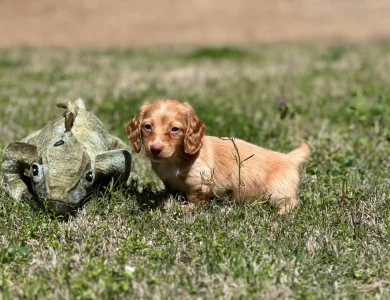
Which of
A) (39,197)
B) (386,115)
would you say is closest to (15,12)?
(386,115)

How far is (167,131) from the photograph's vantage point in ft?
14.7

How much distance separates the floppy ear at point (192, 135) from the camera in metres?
4.56

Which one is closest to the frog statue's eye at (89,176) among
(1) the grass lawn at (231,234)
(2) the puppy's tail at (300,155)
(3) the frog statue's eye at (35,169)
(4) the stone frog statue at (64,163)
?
(4) the stone frog statue at (64,163)

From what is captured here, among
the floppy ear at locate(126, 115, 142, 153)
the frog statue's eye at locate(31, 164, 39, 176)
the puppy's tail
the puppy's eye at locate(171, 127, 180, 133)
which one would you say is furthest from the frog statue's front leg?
the puppy's tail

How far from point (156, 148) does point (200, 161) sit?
51 centimetres

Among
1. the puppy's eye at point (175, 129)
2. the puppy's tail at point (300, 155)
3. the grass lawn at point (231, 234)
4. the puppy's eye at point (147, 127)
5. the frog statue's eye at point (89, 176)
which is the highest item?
the puppy's eye at point (147, 127)

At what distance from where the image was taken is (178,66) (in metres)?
13.5

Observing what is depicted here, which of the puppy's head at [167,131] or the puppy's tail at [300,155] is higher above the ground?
the puppy's head at [167,131]

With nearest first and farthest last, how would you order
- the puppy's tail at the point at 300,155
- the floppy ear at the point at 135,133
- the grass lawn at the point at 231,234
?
the grass lawn at the point at 231,234
the floppy ear at the point at 135,133
the puppy's tail at the point at 300,155

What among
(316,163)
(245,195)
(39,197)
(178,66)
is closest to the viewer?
(39,197)

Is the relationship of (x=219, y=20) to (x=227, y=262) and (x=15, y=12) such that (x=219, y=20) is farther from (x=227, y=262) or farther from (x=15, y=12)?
(x=227, y=262)

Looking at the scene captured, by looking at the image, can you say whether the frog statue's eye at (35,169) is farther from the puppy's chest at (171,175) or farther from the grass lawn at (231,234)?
the puppy's chest at (171,175)

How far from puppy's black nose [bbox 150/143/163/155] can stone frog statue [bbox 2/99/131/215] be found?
52 centimetres

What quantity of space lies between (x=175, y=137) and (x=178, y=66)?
360 inches
